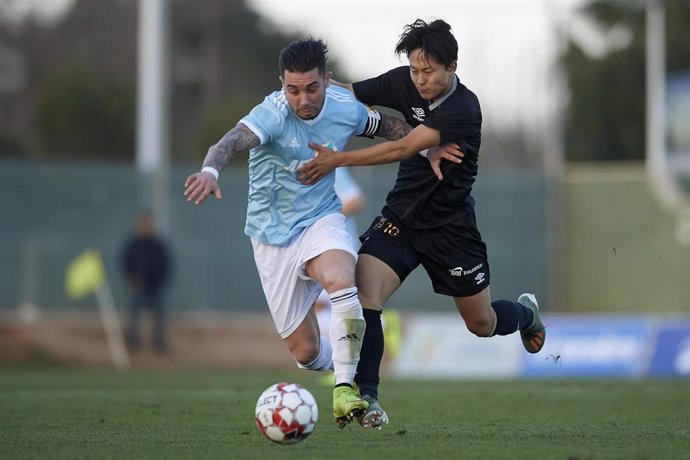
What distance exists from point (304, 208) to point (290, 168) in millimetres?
275

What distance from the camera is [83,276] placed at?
65.2ft

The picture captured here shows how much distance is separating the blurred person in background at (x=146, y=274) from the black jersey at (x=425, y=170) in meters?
12.4

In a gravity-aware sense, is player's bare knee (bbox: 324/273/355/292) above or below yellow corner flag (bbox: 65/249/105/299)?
above

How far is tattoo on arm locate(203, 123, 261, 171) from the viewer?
7.12 metres

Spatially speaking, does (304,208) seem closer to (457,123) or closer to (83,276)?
(457,123)

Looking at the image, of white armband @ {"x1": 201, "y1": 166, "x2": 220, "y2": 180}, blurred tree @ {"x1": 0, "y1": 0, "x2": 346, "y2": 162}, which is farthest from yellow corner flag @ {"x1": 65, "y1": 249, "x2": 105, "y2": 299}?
white armband @ {"x1": 201, "y1": 166, "x2": 220, "y2": 180}

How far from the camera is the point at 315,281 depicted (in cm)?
792

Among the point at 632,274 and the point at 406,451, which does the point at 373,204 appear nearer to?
the point at 632,274

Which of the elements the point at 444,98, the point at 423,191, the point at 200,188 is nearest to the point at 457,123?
the point at 444,98

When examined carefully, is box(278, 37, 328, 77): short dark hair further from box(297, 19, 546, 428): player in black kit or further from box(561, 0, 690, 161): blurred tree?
box(561, 0, 690, 161): blurred tree

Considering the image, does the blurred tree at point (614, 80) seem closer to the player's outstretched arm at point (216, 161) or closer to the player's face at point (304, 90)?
the player's face at point (304, 90)

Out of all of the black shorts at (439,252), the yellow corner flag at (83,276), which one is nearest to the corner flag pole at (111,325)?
the yellow corner flag at (83,276)

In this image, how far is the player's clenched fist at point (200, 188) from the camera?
675cm

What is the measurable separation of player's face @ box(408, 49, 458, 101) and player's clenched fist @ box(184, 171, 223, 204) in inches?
58.5
